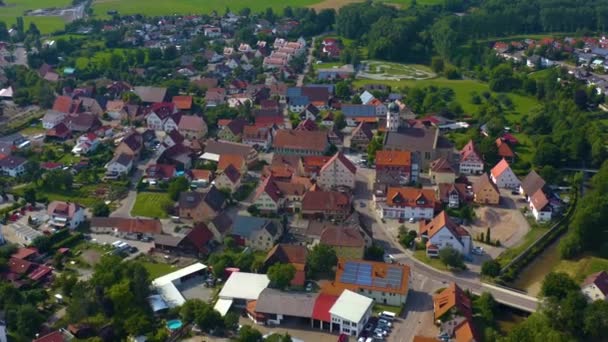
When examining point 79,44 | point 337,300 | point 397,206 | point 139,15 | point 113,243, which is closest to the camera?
point 337,300

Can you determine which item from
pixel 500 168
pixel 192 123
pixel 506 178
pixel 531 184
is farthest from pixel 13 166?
pixel 531 184

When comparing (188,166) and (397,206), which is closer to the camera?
(397,206)

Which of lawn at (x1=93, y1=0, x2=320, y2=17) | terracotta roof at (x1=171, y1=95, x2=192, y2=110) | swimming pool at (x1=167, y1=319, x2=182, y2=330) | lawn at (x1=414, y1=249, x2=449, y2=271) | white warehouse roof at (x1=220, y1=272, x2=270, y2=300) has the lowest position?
lawn at (x1=93, y1=0, x2=320, y2=17)

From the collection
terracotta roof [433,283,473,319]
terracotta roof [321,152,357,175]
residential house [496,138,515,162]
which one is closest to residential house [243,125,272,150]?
terracotta roof [321,152,357,175]

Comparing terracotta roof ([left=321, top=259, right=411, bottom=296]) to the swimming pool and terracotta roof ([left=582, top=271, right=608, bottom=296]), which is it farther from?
terracotta roof ([left=582, top=271, right=608, bottom=296])

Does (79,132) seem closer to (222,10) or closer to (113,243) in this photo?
(113,243)

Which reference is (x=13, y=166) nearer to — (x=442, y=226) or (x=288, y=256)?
(x=288, y=256)

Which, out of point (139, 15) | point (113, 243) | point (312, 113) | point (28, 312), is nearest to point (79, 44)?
point (139, 15)
